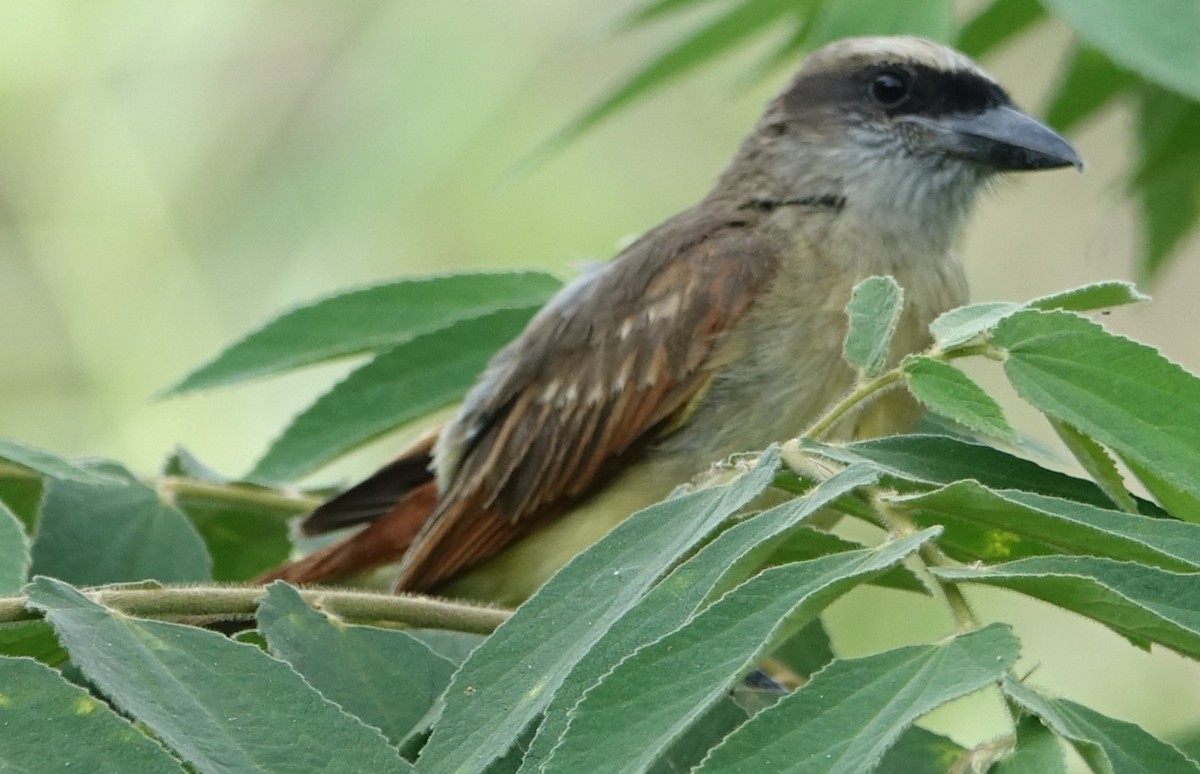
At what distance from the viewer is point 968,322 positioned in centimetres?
169

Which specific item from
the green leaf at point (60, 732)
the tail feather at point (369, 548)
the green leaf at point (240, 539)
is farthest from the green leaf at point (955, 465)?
the tail feather at point (369, 548)

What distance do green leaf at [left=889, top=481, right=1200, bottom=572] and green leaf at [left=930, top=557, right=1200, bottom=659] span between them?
2.0 inches

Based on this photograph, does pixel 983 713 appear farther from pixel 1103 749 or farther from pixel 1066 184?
pixel 1103 749

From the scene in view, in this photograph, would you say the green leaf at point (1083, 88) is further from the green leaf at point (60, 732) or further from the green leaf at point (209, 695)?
the green leaf at point (60, 732)

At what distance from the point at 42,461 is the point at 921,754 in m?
1.02

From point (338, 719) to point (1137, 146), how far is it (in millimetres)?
2161

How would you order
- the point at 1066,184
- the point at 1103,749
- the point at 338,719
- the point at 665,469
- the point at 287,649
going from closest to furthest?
the point at 1103,749 < the point at 338,719 < the point at 287,649 < the point at 665,469 < the point at 1066,184

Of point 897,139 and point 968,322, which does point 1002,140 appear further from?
point 968,322

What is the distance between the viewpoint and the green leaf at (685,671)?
4.35 feet

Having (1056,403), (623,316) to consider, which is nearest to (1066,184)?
(623,316)

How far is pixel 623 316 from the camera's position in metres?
3.07

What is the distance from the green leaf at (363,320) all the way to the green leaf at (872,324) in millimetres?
1164

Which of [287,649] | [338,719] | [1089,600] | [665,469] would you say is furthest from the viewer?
[665,469]

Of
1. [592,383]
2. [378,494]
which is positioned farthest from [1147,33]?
[378,494]
